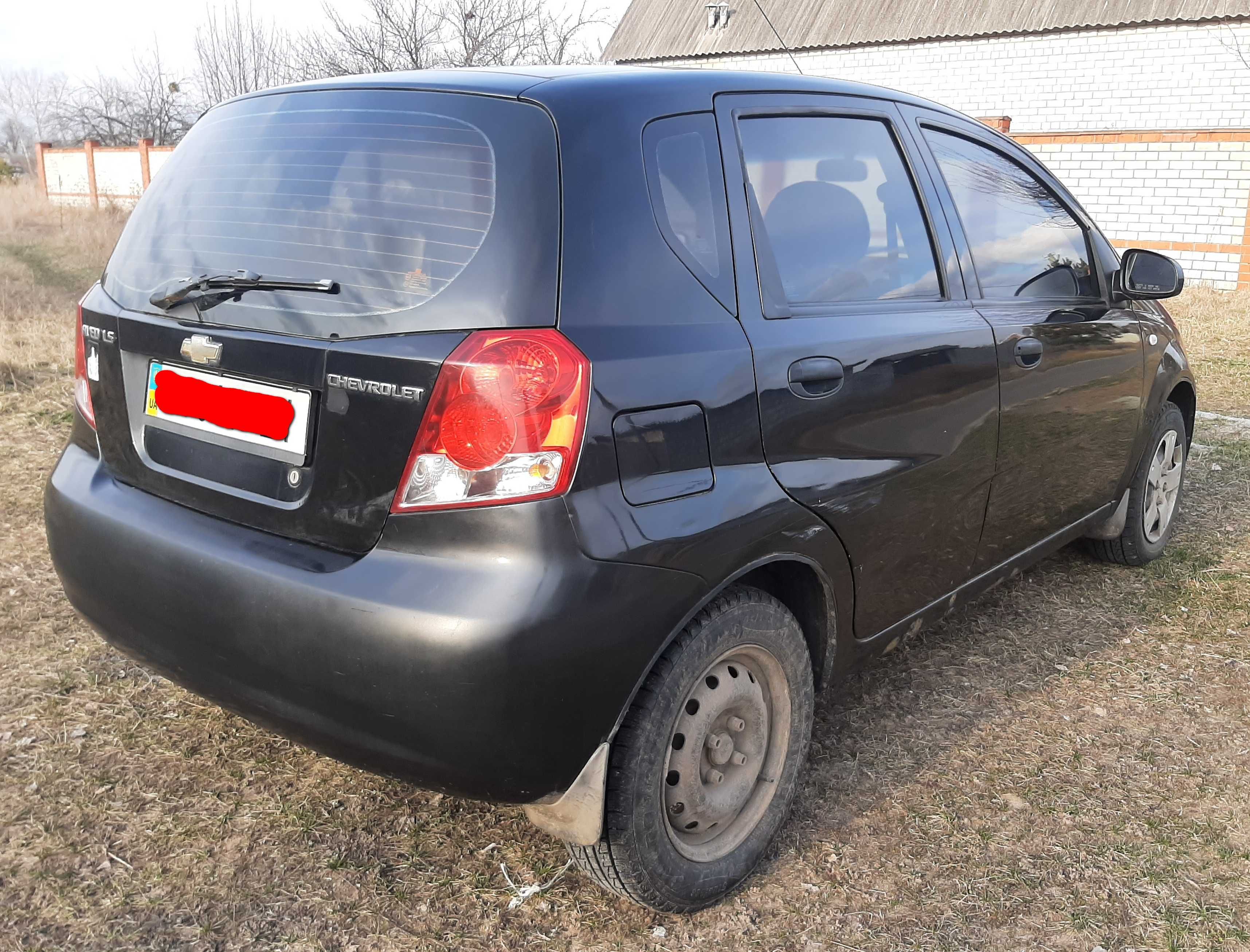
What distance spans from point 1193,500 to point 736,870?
4118 millimetres

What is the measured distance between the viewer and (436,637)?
1.79 m

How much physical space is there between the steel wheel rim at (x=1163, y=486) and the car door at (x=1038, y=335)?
Result: 54cm

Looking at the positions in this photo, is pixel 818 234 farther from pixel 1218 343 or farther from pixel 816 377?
pixel 1218 343

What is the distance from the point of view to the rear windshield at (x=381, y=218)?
188 cm

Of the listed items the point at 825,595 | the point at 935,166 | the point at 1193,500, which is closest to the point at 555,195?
the point at 825,595

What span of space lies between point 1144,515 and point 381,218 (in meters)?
3.50

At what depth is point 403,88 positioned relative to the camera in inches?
84.4

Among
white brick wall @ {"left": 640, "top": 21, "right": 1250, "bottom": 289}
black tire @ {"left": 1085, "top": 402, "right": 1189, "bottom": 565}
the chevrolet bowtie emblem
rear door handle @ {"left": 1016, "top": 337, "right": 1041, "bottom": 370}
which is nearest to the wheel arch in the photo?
black tire @ {"left": 1085, "top": 402, "right": 1189, "bottom": 565}

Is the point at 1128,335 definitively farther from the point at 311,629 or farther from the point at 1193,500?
the point at 311,629

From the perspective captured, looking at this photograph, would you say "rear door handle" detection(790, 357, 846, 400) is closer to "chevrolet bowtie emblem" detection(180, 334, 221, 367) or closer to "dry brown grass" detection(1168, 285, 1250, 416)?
"chevrolet bowtie emblem" detection(180, 334, 221, 367)

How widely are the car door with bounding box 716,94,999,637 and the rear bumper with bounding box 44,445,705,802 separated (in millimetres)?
573

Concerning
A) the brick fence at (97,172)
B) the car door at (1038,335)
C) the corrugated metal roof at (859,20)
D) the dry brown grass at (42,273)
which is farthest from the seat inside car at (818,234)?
the brick fence at (97,172)

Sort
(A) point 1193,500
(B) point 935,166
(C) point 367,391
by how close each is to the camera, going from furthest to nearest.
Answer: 1. (A) point 1193,500
2. (B) point 935,166
3. (C) point 367,391

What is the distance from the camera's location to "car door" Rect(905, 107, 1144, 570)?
303 cm
